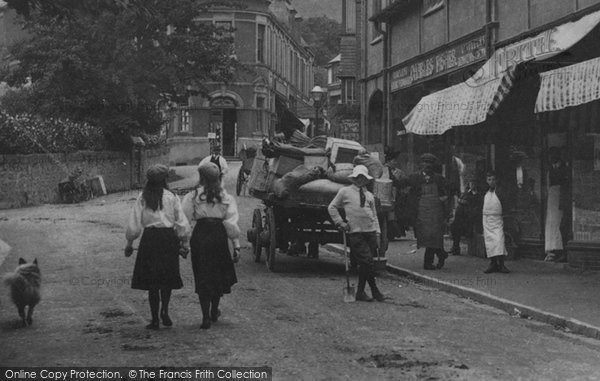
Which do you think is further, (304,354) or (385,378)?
(304,354)

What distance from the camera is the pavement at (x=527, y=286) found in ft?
28.9

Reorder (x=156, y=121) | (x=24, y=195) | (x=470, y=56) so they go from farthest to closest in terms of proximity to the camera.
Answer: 1. (x=156, y=121)
2. (x=24, y=195)
3. (x=470, y=56)

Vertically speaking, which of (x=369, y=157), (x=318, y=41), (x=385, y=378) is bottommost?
(x=385, y=378)

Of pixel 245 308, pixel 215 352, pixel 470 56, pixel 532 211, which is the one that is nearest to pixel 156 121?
pixel 470 56

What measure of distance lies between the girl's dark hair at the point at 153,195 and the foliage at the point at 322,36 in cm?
8274

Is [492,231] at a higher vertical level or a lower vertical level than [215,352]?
higher

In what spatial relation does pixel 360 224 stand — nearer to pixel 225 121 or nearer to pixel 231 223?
pixel 231 223

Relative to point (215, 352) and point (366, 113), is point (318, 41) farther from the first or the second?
point (215, 352)

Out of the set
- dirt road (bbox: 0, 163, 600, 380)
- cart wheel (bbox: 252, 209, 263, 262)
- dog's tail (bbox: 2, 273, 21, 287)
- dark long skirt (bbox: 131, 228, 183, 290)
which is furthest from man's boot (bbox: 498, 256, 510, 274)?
dog's tail (bbox: 2, 273, 21, 287)

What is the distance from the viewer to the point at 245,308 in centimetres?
919

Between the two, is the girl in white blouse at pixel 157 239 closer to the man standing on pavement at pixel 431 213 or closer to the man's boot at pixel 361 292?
the man's boot at pixel 361 292

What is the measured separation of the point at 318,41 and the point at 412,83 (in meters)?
72.4

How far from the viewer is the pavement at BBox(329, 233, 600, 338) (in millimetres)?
8797

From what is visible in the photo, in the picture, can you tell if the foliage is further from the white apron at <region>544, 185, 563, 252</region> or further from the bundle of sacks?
the bundle of sacks
